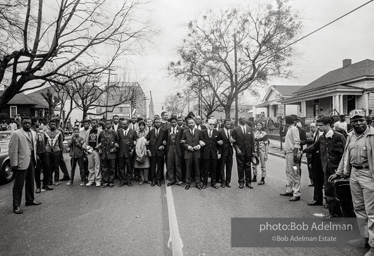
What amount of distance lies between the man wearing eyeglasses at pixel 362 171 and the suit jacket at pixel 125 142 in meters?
5.88

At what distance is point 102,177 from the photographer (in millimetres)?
8047

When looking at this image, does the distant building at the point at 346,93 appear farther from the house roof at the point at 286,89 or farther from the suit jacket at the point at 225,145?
the suit jacket at the point at 225,145

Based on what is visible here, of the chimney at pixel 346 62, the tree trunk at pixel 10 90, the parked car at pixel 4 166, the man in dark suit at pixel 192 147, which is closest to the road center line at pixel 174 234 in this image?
the man in dark suit at pixel 192 147

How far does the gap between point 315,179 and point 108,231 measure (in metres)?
4.52

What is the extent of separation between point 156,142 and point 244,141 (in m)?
2.62

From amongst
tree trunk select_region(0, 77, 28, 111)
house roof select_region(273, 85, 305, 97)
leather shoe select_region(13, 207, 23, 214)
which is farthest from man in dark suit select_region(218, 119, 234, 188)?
house roof select_region(273, 85, 305, 97)

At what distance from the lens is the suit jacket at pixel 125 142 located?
814cm

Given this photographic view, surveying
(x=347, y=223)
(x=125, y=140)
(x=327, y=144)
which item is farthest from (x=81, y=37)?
(x=347, y=223)

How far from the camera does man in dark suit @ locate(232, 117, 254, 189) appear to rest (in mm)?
7590

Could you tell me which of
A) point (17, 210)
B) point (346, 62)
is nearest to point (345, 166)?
point (17, 210)

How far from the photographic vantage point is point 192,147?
305 inches

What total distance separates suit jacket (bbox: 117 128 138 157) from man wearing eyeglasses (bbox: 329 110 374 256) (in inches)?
232

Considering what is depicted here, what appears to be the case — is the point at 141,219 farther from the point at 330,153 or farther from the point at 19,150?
the point at 330,153

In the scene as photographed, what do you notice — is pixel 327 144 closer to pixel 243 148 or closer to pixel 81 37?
pixel 243 148
